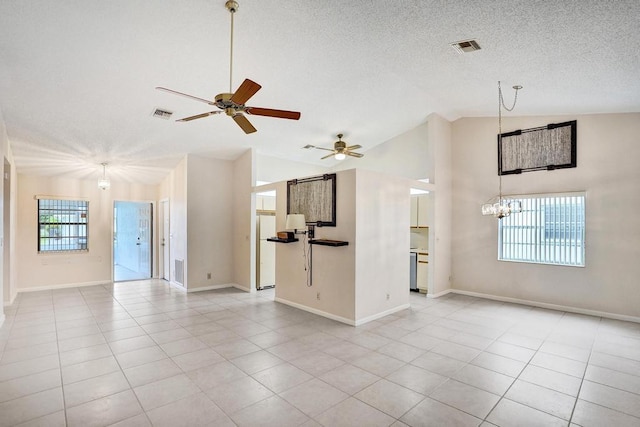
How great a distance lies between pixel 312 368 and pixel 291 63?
345 cm

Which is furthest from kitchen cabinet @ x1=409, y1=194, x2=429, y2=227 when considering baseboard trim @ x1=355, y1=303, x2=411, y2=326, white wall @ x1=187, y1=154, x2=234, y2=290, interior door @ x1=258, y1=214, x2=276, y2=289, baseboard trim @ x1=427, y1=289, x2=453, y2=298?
white wall @ x1=187, y1=154, x2=234, y2=290

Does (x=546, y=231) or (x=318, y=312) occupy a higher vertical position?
(x=546, y=231)

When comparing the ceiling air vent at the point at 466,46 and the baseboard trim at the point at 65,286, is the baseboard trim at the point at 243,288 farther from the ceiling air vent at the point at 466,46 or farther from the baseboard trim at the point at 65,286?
the ceiling air vent at the point at 466,46

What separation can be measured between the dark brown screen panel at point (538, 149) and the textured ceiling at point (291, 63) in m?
0.35

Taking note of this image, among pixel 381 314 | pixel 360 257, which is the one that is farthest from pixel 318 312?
pixel 360 257

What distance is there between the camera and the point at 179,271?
7.11 meters

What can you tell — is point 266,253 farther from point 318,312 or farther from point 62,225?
point 62,225

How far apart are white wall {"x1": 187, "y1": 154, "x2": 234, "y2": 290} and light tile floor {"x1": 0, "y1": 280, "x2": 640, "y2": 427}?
1661mm

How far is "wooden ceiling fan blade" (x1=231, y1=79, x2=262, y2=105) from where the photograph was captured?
260 cm

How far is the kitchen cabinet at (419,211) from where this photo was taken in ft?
22.6

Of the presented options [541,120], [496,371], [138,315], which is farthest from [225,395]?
[541,120]

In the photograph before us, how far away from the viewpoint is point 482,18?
118 inches

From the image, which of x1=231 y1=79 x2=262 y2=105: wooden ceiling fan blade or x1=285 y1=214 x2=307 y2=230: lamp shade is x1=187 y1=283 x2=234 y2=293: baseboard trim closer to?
x1=285 y1=214 x2=307 y2=230: lamp shade

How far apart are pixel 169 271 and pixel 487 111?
296 inches
